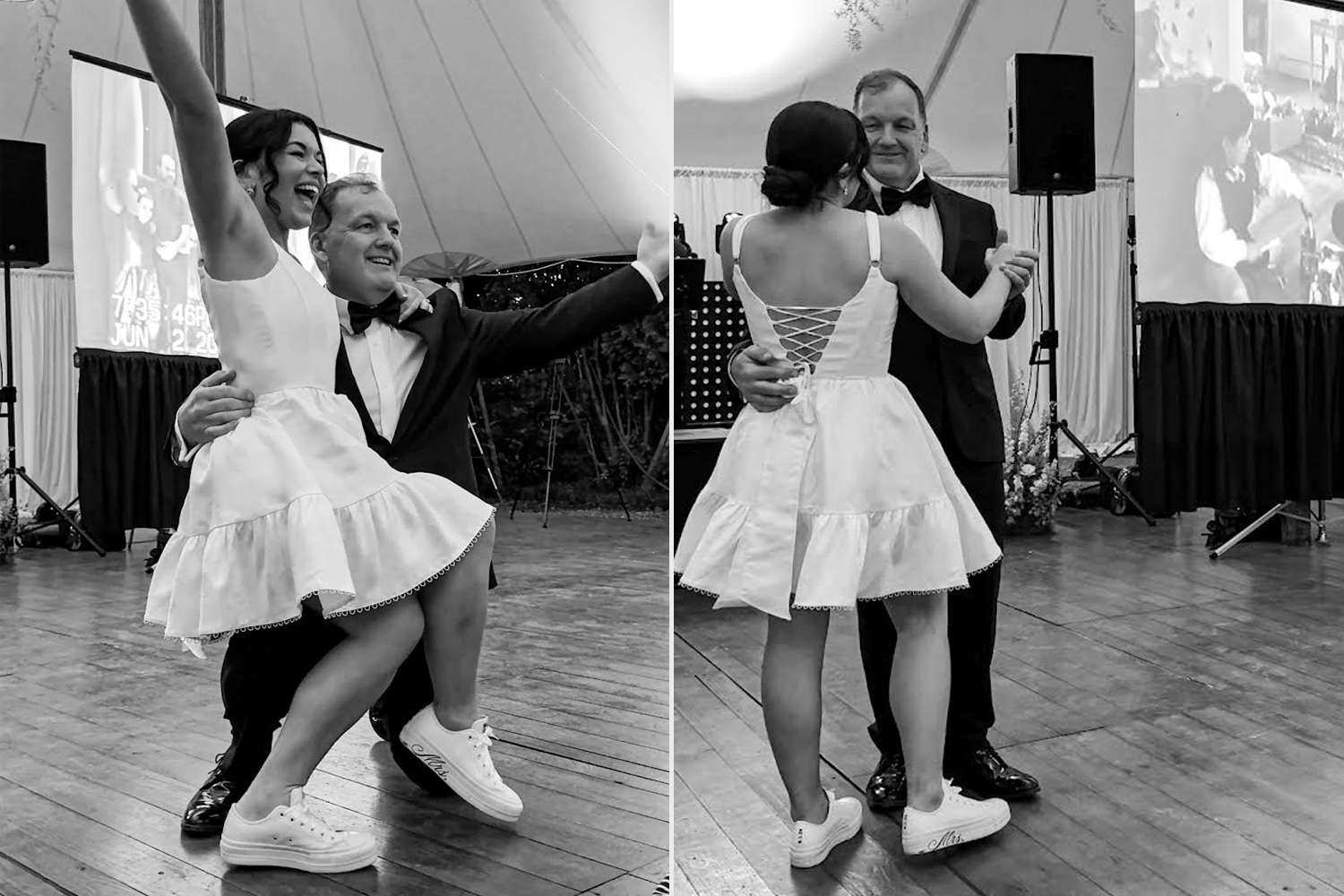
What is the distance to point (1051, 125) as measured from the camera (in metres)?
4.59

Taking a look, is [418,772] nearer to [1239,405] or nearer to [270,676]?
[270,676]

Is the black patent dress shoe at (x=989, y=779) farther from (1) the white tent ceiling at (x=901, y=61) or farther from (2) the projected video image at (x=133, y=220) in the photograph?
(1) the white tent ceiling at (x=901, y=61)

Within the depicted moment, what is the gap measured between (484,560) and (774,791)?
778 millimetres

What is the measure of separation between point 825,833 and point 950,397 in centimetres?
71

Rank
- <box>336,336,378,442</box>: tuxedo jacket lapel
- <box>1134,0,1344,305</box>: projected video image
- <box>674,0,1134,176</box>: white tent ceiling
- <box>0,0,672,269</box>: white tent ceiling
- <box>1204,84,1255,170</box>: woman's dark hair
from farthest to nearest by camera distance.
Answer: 1. <box>674,0,1134,176</box>: white tent ceiling
2. <box>1204,84,1255,170</box>: woman's dark hair
3. <box>1134,0,1344,305</box>: projected video image
4. <box>0,0,672,269</box>: white tent ceiling
5. <box>336,336,378,442</box>: tuxedo jacket lapel

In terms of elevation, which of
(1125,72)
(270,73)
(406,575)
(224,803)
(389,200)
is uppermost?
(1125,72)

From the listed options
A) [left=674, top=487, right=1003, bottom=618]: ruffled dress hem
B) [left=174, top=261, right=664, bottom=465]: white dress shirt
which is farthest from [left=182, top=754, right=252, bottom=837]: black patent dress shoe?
[left=674, top=487, right=1003, bottom=618]: ruffled dress hem

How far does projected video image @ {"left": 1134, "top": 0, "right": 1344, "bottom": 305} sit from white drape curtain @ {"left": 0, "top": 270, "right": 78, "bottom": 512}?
376 cm

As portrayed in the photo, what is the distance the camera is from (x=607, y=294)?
1731 millimetres

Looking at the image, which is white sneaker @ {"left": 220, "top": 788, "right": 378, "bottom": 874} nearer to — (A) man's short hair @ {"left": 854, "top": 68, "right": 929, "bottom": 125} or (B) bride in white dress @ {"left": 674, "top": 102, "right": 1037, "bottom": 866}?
(B) bride in white dress @ {"left": 674, "top": 102, "right": 1037, "bottom": 866}

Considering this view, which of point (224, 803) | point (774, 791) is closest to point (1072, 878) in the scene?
point (774, 791)

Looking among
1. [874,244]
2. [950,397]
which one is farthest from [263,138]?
[950,397]

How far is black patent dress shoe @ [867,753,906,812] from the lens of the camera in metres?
2.09

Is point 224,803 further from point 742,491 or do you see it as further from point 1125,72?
point 1125,72
